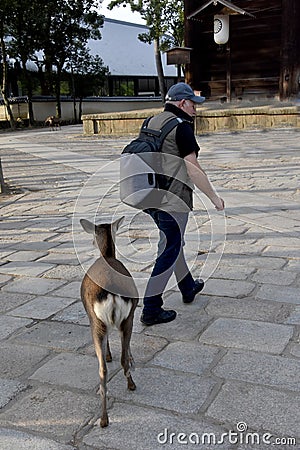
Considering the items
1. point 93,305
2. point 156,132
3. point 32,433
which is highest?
point 156,132

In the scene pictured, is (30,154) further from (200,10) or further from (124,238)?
(124,238)

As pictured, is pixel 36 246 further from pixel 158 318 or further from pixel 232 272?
pixel 158 318

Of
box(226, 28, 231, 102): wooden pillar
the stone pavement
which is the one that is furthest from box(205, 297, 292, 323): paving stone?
box(226, 28, 231, 102): wooden pillar

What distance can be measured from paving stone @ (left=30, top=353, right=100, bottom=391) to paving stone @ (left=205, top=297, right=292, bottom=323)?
1030 millimetres

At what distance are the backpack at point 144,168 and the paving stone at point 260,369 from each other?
1.08 m

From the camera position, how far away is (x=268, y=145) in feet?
38.4

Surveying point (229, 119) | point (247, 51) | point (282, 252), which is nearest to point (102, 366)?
point (282, 252)

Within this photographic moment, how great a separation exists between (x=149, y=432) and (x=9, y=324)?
63.1 inches

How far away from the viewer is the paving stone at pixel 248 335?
3.21 meters

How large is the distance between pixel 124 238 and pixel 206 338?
2.43 m

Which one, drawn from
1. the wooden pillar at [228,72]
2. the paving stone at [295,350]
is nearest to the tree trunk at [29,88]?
the wooden pillar at [228,72]

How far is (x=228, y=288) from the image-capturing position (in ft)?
13.7

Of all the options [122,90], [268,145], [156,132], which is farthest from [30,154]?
[122,90]

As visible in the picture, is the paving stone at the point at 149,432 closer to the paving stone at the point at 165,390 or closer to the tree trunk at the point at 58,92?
the paving stone at the point at 165,390
